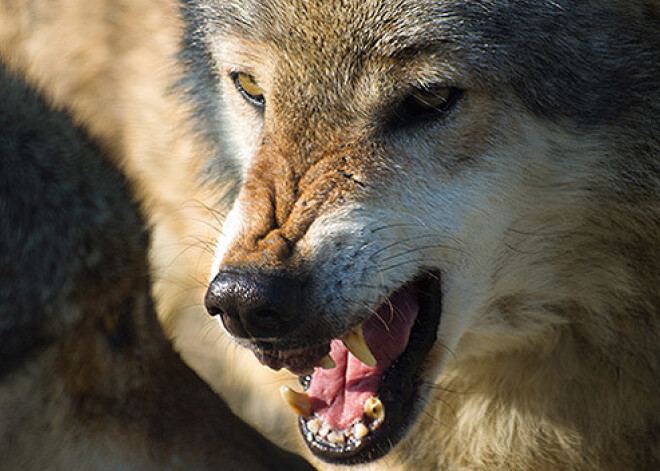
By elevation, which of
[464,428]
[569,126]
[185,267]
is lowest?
[185,267]

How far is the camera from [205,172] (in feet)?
12.7

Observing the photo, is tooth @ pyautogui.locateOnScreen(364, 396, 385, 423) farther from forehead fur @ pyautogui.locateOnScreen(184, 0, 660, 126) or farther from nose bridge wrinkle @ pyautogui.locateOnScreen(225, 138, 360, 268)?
forehead fur @ pyautogui.locateOnScreen(184, 0, 660, 126)

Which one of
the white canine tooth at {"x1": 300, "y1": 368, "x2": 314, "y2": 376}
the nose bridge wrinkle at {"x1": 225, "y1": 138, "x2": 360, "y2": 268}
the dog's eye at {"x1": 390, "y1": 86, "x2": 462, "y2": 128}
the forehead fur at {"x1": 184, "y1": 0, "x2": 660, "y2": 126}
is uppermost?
the forehead fur at {"x1": 184, "y1": 0, "x2": 660, "y2": 126}

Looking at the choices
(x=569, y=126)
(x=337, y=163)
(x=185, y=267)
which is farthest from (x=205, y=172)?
(x=569, y=126)

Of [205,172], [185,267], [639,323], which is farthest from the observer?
[185,267]

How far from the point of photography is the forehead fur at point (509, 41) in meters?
2.74

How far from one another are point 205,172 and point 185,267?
58 cm

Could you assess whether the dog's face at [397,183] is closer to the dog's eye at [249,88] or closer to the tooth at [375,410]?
the tooth at [375,410]

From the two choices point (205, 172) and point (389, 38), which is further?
point (205, 172)

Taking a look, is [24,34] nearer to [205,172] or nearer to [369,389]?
[205,172]

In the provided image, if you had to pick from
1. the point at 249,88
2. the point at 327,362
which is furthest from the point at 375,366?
the point at 249,88

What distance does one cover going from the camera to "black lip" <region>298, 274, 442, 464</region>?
2.85 meters

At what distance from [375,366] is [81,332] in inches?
29.9

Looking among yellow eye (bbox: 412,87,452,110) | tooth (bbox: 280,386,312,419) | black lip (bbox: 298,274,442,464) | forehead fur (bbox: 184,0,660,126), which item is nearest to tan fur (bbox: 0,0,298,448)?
tooth (bbox: 280,386,312,419)
